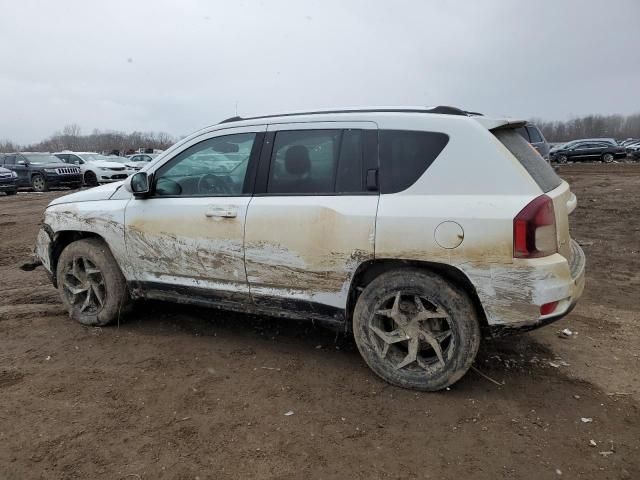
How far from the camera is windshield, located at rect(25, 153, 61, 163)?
20.9 m

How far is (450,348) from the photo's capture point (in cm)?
314

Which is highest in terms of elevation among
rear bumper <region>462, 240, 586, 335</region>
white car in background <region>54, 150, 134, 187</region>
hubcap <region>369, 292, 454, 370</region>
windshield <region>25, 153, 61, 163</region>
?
windshield <region>25, 153, 61, 163</region>

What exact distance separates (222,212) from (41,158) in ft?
68.7

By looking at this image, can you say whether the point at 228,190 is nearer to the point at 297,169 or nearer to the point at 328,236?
the point at 297,169

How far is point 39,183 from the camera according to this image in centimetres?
2041

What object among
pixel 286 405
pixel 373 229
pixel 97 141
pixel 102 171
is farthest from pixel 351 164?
pixel 97 141

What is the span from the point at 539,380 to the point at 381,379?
3.49ft

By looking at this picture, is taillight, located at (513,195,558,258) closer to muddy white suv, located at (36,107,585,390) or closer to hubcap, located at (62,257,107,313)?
muddy white suv, located at (36,107,585,390)

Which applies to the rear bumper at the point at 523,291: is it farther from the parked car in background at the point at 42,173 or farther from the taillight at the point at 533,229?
the parked car in background at the point at 42,173

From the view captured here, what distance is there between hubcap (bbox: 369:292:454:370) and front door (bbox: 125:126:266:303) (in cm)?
105

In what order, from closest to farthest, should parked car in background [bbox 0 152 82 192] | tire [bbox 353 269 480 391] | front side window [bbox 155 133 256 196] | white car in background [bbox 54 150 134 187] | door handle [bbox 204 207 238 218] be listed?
tire [bbox 353 269 480 391]
door handle [bbox 204 207 238 218]
front side window [bbox 155 133 256 196]
parked car in background [bbox 0 152 82 192]
white car in background [bbox 54 150 134 187]

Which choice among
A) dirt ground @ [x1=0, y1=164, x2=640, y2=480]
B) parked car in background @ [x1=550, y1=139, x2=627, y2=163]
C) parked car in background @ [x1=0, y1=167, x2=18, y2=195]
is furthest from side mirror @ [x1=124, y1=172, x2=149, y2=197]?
parked car in background @ [x1=550, y1=139, x2=627, y2=163]

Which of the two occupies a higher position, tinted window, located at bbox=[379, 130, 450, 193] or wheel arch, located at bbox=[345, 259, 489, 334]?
tinted window, located at bbox=[379, 130, 450, 193]

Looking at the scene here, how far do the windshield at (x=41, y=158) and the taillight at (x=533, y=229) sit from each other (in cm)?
2205
